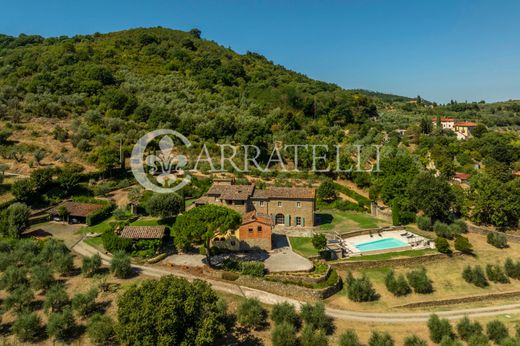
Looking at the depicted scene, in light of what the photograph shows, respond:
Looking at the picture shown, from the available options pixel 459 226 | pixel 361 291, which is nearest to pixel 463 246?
pixel 459 226

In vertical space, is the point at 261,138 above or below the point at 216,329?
above

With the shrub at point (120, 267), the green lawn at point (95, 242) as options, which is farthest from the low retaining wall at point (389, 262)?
the green lawn at point (95, 242)

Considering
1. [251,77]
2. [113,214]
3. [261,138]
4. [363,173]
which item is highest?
[251,77]

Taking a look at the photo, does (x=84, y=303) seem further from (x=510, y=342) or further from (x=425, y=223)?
(x=425, y=223)

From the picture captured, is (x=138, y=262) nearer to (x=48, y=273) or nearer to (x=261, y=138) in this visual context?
(x=48, y=273)

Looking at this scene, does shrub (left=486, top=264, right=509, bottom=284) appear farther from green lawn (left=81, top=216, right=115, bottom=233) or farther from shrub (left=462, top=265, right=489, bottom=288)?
green lawn (left=81, top=216, right=115, bottom=233)

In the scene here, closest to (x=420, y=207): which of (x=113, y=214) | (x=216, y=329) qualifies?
(x=216, y=329)
